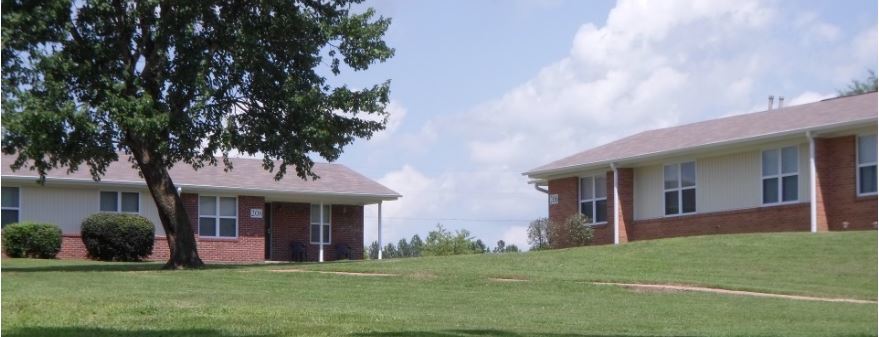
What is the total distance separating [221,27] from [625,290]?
10.1m

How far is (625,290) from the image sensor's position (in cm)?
2028

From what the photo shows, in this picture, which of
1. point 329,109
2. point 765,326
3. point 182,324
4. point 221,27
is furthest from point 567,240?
point 182,324

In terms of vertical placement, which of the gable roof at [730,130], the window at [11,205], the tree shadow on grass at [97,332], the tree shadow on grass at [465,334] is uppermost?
the gable roof at [730,130]

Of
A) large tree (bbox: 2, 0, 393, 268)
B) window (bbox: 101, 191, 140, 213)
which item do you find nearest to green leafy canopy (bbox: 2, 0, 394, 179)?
large tree (bbox: 2, 0, 393, 268)

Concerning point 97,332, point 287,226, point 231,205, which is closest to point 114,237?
point 231,205

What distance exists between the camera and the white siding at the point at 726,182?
3109 centimetres

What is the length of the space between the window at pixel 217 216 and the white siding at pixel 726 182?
13938mm

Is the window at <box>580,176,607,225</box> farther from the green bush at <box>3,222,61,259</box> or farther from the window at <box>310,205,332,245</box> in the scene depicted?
the green bush at <box>3,222,61,259</box>

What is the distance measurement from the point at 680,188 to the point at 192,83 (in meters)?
15.3

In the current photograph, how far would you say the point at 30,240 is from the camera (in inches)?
1366

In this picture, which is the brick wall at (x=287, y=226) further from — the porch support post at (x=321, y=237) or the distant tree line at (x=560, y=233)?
the distant tree line at (x=560, y=233)

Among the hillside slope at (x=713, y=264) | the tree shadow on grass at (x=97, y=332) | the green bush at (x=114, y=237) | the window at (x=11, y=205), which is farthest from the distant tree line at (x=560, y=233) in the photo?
the tree shadow on grass at (x=97, y=332)

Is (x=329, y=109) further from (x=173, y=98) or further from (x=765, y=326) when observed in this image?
(x=765, y=326)

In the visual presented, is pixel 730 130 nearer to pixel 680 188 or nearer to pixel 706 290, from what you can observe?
pixel 680 188
